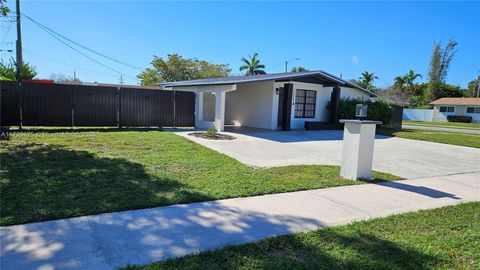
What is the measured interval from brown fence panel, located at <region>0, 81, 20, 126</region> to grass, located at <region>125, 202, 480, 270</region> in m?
11.7

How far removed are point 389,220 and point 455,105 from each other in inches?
1932

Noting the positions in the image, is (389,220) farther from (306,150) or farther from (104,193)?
(306,150)

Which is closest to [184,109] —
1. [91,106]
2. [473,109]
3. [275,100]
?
[91,106]

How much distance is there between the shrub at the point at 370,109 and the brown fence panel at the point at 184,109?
8512 mm

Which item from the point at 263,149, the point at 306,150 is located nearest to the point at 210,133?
the point at 263,149

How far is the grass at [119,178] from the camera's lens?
446cm

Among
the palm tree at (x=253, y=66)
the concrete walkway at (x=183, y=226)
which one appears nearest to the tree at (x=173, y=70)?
the palm tree at (x=253, y=66)

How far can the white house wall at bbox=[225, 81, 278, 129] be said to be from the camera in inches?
683

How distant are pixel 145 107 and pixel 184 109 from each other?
179cm

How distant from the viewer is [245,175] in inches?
260

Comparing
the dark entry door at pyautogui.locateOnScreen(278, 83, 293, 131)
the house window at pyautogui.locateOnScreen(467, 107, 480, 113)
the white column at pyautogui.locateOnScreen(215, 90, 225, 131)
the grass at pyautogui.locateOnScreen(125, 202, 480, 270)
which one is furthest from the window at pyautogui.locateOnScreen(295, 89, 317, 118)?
the house window at pyautogui.locateOnScreen(467, 107, 480, 113)

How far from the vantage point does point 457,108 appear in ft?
150

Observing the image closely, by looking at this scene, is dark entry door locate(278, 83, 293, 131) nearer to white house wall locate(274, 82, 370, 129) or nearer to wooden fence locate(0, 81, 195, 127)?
white house wall locate(274, 82, 370, 129)

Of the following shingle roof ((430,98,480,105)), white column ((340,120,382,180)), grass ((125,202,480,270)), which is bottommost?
grass ((125,202,480,270))
